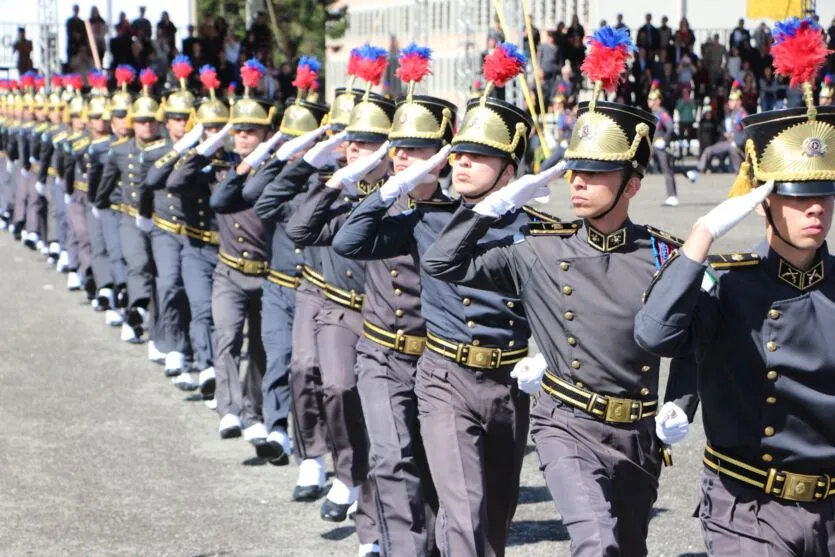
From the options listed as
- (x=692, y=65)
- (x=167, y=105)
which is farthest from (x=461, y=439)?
(x=692, y=65)

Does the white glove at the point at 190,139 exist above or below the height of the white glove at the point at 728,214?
below

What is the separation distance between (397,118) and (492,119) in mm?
1063

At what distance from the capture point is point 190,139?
12.2 metres

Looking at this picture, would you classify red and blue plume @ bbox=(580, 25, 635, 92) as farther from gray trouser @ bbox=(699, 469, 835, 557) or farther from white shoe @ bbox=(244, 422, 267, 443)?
white shoe @ bbox=(244, 422, 267, 443)

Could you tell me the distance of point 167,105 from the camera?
13469 millimetres

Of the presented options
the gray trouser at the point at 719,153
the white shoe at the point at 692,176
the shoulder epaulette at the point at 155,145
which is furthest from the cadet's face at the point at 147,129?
the gray trouser at the point at 719,153

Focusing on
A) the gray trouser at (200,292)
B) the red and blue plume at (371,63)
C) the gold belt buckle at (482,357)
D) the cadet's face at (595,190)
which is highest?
the red and blue plume at (371,63)

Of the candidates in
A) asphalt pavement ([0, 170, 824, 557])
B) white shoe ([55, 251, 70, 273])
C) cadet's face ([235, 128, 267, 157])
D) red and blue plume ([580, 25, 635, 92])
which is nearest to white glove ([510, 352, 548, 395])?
red and blue plume ([580, 25, 635, 92])

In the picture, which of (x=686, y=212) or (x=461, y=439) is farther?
(x=686, y=212)

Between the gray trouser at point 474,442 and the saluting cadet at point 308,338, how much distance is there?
7.26 feet

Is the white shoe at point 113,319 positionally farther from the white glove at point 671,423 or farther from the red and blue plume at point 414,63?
the white glove at point 671,423

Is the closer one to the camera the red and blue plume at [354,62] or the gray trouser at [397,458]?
the gray trouser at [397,458]

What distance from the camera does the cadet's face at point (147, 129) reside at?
14.2m

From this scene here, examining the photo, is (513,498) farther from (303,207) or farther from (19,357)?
(19,357)
